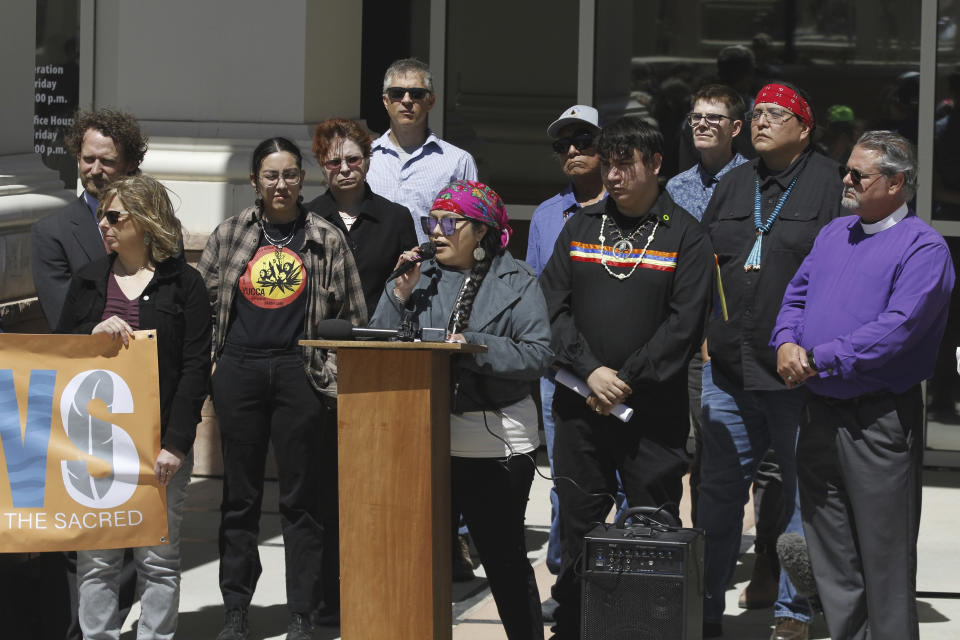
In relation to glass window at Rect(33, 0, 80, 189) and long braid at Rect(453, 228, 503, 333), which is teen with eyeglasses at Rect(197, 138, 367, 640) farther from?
glass window at Rect(33, 0, 80, 189)

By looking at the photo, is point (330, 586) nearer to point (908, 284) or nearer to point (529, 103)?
point (908, 284)

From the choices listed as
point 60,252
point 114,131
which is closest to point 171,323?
point 60,252

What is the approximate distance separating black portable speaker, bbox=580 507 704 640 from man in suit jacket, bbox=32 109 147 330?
7.88ft

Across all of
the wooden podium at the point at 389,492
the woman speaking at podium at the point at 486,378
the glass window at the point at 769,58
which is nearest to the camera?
the wooden podium at the point at 389,492

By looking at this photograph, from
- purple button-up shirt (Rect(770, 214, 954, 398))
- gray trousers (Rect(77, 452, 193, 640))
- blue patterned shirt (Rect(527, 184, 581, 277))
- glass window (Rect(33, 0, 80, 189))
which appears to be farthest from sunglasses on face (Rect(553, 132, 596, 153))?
glass window (Rect(33, 0, 80, 189))

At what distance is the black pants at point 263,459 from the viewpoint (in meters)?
6.03

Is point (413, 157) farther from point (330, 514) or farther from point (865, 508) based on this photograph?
point (865, 508)

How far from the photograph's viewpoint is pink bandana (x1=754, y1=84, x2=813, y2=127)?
20.0 feet

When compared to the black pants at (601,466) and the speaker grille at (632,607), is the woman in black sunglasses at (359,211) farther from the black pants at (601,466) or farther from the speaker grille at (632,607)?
the speaker grille at (632,607)

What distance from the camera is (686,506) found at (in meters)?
8.51

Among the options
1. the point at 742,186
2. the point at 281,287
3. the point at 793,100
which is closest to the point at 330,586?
the point at 281,287

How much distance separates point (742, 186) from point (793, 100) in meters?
0.42

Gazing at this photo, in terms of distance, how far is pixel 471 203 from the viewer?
17.5 ft

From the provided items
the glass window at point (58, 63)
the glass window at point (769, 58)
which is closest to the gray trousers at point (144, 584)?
the glass window at point (769, 58)
